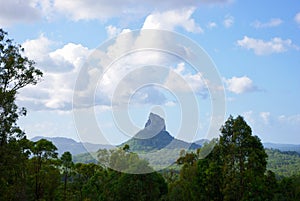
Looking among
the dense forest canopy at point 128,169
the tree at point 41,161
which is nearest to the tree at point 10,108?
the dense forest canopy at point 128,169

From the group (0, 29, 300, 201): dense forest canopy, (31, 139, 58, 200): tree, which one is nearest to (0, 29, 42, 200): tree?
(0, 29, 300, 201): dense forest canopy

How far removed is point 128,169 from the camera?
3241 centimetres

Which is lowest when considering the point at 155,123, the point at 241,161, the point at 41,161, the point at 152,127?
the point at 241,161

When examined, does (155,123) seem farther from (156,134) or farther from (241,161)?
(241,161)

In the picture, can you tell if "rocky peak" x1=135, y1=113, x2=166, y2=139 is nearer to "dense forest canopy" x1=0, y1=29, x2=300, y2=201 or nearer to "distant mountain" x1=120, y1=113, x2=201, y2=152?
"distant mountain" x1=120, y1=113, x2=201, y2=152

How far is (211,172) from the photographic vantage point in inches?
1134

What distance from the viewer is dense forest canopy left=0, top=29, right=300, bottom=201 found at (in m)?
18.8

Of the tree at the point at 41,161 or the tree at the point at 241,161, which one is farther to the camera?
the tree at the point at 41,161

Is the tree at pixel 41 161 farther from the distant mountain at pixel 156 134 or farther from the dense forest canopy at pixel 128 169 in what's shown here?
the distant mountain at pixel 156 134

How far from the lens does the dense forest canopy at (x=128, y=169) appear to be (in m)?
18.8

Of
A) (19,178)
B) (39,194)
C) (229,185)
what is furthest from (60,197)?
(229,185)

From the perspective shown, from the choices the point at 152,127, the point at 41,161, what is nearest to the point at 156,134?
the point at 152,127

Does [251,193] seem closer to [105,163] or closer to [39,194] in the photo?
[39,194]

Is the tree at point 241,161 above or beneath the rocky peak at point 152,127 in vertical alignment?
beneath
